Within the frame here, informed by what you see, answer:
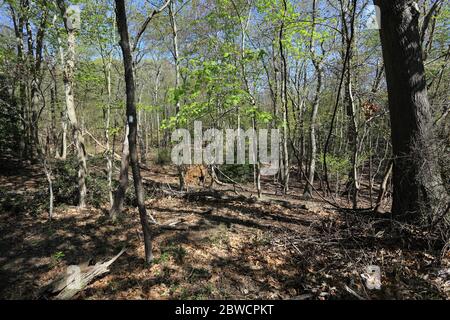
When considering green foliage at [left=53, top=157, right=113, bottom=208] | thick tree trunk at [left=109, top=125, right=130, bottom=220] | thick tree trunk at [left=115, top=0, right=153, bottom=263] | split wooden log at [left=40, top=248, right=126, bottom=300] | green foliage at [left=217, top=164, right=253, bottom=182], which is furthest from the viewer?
green foliage at [left=217, top=164, right=253, bottom=182]

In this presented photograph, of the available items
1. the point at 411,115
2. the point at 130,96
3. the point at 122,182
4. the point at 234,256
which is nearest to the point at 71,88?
the point at 122,182

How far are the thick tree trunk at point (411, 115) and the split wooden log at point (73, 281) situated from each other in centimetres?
464

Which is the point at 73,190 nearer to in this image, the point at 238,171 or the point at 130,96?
the point at 130,96

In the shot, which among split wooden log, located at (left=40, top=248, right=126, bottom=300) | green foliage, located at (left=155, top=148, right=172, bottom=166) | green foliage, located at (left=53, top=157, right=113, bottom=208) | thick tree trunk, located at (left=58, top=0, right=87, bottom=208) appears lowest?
split wooden log, located at (left=40, top=248, right=126, bottom=300)

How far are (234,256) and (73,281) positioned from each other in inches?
91.1

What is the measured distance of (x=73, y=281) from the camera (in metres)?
3.39

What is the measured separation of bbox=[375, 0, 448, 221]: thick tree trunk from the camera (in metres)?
3.79

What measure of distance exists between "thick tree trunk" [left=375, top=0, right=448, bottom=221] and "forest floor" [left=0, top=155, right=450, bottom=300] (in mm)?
524

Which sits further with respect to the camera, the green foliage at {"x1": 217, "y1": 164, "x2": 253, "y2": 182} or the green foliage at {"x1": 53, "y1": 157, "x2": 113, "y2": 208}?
the green foliage at {"x1": 217, "y1": 164, "x2": 253, "y2": 182}

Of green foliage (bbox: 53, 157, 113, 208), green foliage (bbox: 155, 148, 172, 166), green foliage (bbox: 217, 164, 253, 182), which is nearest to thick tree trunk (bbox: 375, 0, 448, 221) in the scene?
green foliage (bbox: 53, 157, 113, 208)

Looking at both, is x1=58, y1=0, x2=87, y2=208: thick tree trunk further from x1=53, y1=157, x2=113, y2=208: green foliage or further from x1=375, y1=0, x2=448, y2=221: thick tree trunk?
x1=375, y1=0, x2=448, y2=221: thick tree trunk

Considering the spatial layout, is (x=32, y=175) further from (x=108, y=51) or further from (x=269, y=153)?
(x=269, y=153)
